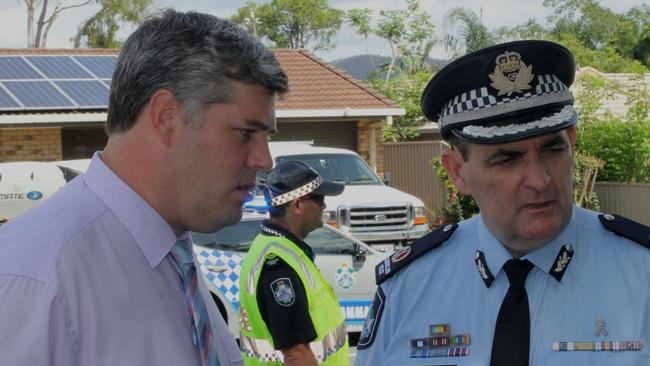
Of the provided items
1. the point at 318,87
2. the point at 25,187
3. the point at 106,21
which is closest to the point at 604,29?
the point at 106,21

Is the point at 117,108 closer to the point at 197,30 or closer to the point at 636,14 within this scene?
the point at 197,30

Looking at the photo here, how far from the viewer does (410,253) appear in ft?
8.98

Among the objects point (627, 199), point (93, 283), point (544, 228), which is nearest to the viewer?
point (93, 283)

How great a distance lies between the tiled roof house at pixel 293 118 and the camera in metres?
17.9

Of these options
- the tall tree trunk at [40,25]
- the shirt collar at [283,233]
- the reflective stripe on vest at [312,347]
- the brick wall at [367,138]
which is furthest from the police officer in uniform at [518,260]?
the tall tree trunk at [40,25]

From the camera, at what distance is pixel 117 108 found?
2.16 m

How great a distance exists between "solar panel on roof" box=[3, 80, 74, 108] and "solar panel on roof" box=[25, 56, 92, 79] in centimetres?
50

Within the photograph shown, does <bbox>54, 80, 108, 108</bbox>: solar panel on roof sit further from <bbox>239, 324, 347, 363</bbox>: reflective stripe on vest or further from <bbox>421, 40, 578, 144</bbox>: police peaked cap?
<bbox>421, 40, 578, 144</bbox>: police peaked cap

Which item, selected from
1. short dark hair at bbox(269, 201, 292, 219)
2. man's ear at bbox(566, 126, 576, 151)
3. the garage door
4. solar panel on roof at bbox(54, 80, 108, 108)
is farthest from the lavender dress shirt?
the garage door

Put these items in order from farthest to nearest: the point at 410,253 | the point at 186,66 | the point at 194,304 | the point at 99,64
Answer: the point at 99,64
the point at 410,253
the point at 194,304
the point at 186,66

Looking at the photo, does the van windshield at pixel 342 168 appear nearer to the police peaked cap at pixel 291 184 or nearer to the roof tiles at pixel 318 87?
the roof tiles at pixel 318 87

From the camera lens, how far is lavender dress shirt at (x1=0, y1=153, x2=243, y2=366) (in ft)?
5.93

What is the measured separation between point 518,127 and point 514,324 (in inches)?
20.5

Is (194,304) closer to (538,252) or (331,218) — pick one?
(538,252)
